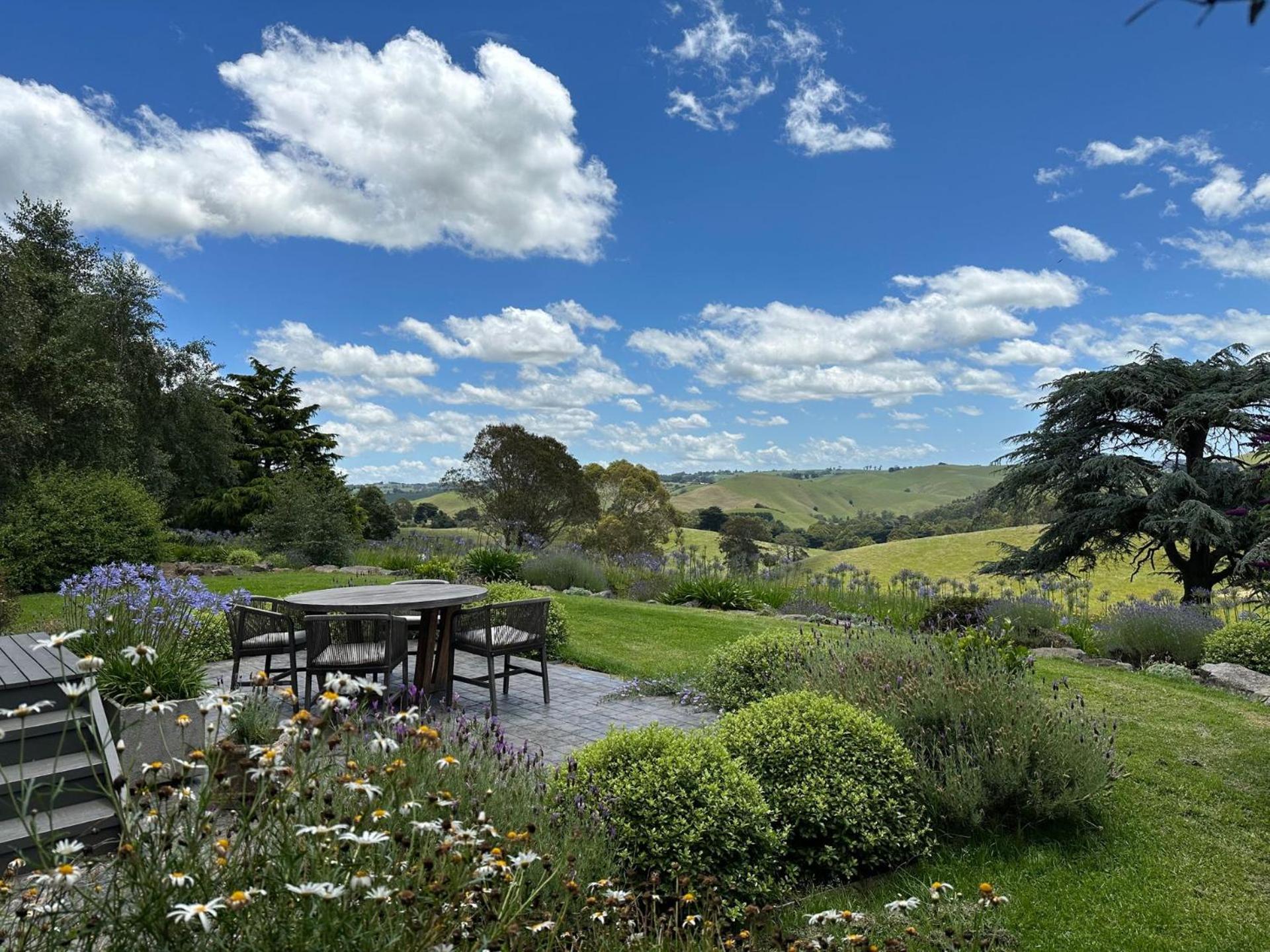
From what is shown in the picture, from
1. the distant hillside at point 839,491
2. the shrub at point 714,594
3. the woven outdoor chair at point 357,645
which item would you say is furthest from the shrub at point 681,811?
the distant hillside at point 839,491

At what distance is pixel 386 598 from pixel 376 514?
103 feet

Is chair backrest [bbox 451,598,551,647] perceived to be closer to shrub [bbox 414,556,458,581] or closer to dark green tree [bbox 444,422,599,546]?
shrub [bbox 414,556,458,581]

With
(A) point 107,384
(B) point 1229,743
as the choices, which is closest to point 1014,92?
(B) point 1229,743

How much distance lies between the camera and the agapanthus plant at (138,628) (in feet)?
14.1

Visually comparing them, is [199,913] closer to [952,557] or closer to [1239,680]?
[1239,680]

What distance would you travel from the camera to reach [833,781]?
3643 millimetres

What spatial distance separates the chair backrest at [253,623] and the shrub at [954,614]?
7.43m

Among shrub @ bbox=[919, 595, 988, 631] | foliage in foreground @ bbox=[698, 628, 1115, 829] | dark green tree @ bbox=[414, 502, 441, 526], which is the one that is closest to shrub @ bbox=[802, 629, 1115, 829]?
foliage in foreground @ bbox=[698, 628, 1115, 829]

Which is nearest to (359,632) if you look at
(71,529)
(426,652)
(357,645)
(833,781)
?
(357,645)

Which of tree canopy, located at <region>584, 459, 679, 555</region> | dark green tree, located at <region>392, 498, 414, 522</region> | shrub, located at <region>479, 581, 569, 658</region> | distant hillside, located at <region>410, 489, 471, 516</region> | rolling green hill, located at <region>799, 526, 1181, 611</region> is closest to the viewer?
shrub, located at <region>479, 581, 569, 658</region>

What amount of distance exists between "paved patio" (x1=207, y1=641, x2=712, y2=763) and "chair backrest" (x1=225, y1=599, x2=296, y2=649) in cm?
60

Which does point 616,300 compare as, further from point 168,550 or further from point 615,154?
point 168,550

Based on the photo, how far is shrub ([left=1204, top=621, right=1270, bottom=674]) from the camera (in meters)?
8.01

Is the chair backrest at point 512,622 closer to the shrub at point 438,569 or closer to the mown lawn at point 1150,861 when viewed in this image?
the mown lawn at point 1150,861
